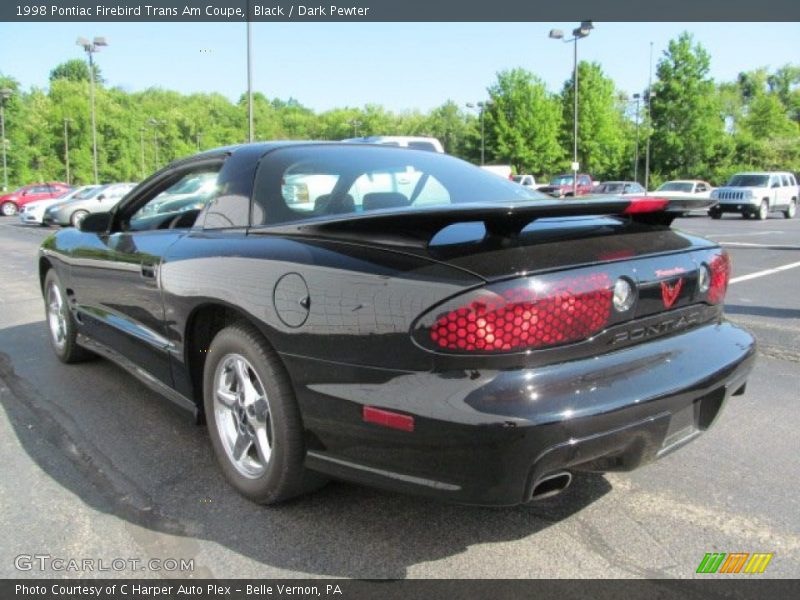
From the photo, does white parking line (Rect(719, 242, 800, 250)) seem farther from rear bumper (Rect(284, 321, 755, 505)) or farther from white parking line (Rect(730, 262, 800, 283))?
rear bumper (Rect(284, 321, 755, 505))

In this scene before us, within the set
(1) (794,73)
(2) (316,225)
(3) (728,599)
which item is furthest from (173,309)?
(1) (794,73)

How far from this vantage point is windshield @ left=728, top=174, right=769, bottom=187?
26250 millimetres

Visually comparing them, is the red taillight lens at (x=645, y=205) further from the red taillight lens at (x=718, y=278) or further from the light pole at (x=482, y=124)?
the light pole at (x=482, y=124)

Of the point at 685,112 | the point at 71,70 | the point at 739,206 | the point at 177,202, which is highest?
the point at 71,70

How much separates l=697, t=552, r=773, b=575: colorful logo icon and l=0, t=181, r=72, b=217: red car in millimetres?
36127

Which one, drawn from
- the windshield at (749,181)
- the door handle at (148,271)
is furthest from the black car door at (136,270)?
the windshield at (749,181)

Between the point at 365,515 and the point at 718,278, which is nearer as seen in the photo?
the point at 365,515

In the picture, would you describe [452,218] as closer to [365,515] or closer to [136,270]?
[365,515]

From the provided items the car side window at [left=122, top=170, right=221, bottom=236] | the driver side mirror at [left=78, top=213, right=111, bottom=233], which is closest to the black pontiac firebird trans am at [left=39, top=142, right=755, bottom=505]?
the car side window at [left=122, top=170, right=221, bottom=236]

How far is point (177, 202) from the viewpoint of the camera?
15.2 feet

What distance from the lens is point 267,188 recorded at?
9.84 feet

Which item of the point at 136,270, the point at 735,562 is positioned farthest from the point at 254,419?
the point at 735,562

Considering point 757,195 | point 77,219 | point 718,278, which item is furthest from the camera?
point 757,195

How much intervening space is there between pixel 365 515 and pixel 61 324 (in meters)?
3.32
